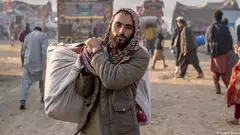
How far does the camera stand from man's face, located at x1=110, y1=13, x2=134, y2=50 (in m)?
2.04

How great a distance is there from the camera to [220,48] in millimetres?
7453

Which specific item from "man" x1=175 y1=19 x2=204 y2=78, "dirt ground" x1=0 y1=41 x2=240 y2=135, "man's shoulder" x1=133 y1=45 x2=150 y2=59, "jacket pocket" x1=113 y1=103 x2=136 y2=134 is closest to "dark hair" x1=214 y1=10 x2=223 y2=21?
"dirt ground" x1=0 y1=41 x2=240 y2=135

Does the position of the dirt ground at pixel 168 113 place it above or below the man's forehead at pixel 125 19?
below

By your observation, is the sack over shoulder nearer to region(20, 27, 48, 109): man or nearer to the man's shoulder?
the man's shoulder

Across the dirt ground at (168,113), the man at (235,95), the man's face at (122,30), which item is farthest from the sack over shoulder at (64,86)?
the man at (235,95)

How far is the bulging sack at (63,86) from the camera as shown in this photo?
207cm

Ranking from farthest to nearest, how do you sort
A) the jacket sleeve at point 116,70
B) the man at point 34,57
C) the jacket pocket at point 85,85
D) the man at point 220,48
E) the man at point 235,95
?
the man at point 220,48, the man at point 34,57, the man at point 235,95, the jacket pocket at point 85,85, the jacket sleeve at point 116,70

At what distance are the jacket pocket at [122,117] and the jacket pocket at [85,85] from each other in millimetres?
185

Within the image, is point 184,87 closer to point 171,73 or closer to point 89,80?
point 171,73

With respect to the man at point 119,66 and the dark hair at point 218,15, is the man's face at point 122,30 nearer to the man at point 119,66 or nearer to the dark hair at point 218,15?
the man at point 119,66

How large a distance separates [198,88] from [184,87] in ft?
1.10

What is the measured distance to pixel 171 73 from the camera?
38.3 ft

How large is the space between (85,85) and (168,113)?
164 inches

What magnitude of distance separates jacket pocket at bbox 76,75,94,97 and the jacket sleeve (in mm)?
112
